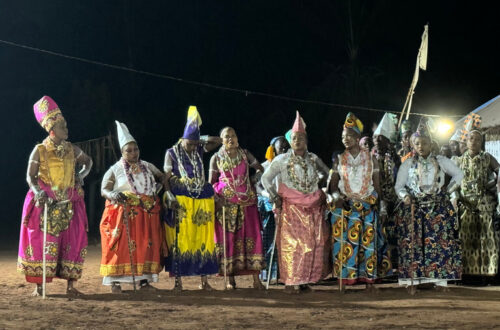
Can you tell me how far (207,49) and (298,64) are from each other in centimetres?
459

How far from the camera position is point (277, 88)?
33094mm

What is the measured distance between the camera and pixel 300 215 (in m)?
8.51

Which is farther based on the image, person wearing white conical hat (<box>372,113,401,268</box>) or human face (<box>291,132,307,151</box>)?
person wearing white conical hat (<box>372,113,401,268</box>)

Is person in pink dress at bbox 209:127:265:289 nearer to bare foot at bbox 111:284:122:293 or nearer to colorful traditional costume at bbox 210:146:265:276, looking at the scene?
colorful traditional costume at bbox 210:146:265:276

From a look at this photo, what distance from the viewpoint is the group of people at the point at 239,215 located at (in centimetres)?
832

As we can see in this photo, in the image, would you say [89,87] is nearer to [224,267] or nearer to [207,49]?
[207,49]

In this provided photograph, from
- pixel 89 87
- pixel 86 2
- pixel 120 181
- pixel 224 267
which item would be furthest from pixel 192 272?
pixel 86 2

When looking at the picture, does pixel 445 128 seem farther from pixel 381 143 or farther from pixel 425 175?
pixel 425 175

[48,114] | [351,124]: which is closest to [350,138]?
[351,124]

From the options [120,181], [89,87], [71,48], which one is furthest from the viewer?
[71,48]

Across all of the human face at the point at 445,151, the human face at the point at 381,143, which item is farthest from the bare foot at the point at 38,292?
the human face at the point at 445,151

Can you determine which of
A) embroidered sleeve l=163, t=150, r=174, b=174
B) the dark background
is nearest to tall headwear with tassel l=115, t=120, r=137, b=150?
embroidered sleeve l=163, t=150, r=174, b=174

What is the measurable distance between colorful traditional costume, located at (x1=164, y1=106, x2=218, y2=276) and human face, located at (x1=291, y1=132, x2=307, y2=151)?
117cm

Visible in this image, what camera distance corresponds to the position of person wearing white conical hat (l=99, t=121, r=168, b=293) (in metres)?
8.38
